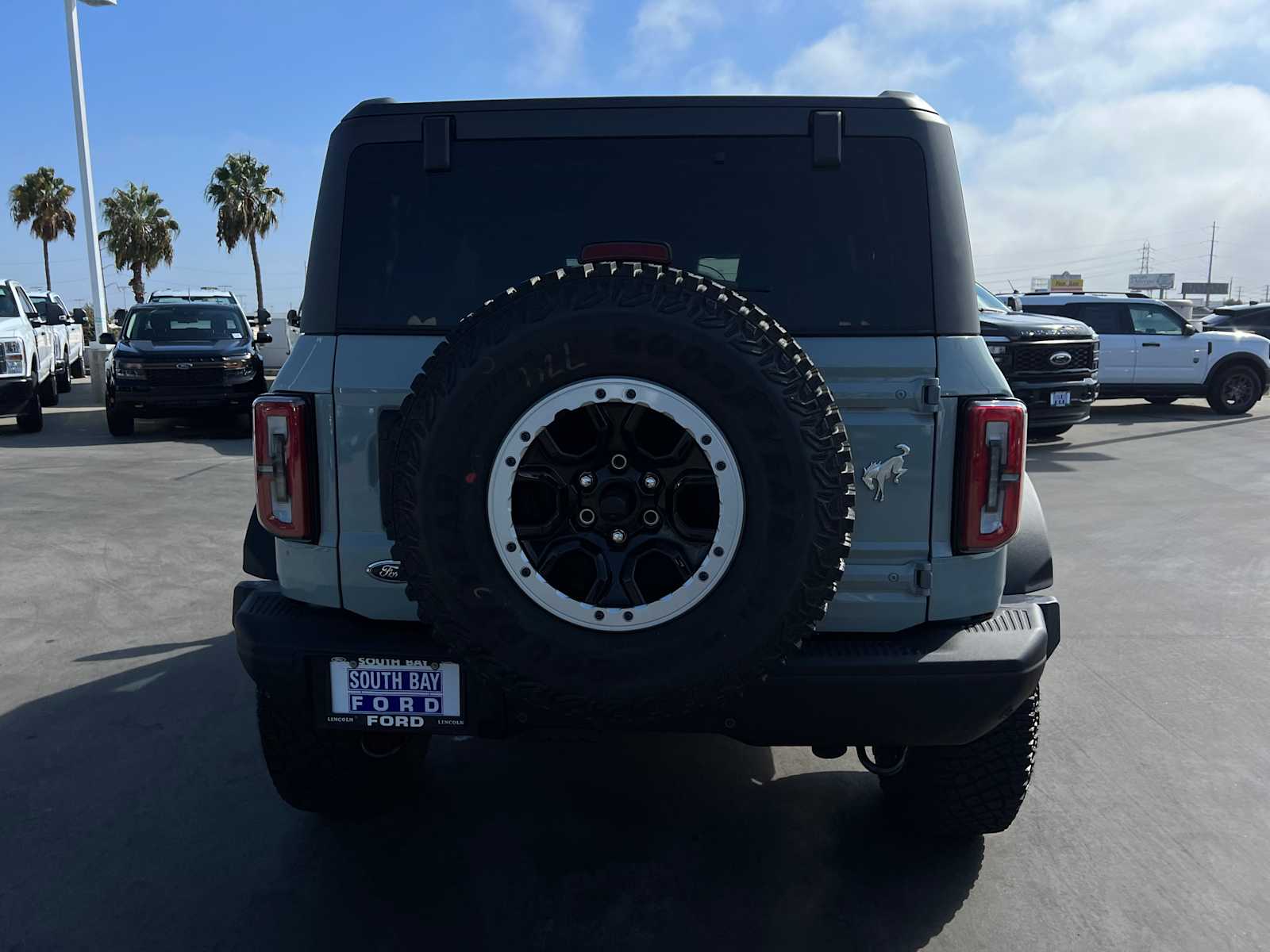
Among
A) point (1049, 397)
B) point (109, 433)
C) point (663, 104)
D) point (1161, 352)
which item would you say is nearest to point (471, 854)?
point (663, 104)

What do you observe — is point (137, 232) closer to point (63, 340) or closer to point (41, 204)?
point (41, 204)

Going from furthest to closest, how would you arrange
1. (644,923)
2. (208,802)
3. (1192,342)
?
(1192,342) → (208,802) → (644,923)

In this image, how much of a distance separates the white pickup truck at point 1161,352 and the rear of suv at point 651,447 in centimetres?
1383

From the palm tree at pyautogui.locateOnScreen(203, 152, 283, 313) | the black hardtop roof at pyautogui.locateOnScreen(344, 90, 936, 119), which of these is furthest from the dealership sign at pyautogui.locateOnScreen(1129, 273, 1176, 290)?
the black hardtop roof at pyautogui.locateOnScreen(344, 90, 936, 119)

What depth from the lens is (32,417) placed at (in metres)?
13.9

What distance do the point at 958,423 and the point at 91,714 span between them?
362 centimetres

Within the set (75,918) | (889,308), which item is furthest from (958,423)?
(75,918)

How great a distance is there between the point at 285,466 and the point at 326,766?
40.2 inches

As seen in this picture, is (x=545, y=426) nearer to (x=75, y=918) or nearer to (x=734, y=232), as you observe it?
(x=734, y=232)

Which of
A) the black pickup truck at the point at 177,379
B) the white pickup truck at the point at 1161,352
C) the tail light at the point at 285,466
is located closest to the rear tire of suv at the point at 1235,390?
the white pickup truck at the point at 1161,352

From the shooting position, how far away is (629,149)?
283cm

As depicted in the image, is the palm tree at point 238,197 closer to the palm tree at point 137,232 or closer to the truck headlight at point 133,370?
the palm tree at point 137,232

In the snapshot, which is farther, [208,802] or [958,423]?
[208,802]

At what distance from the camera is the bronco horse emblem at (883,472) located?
2660 millimetres
